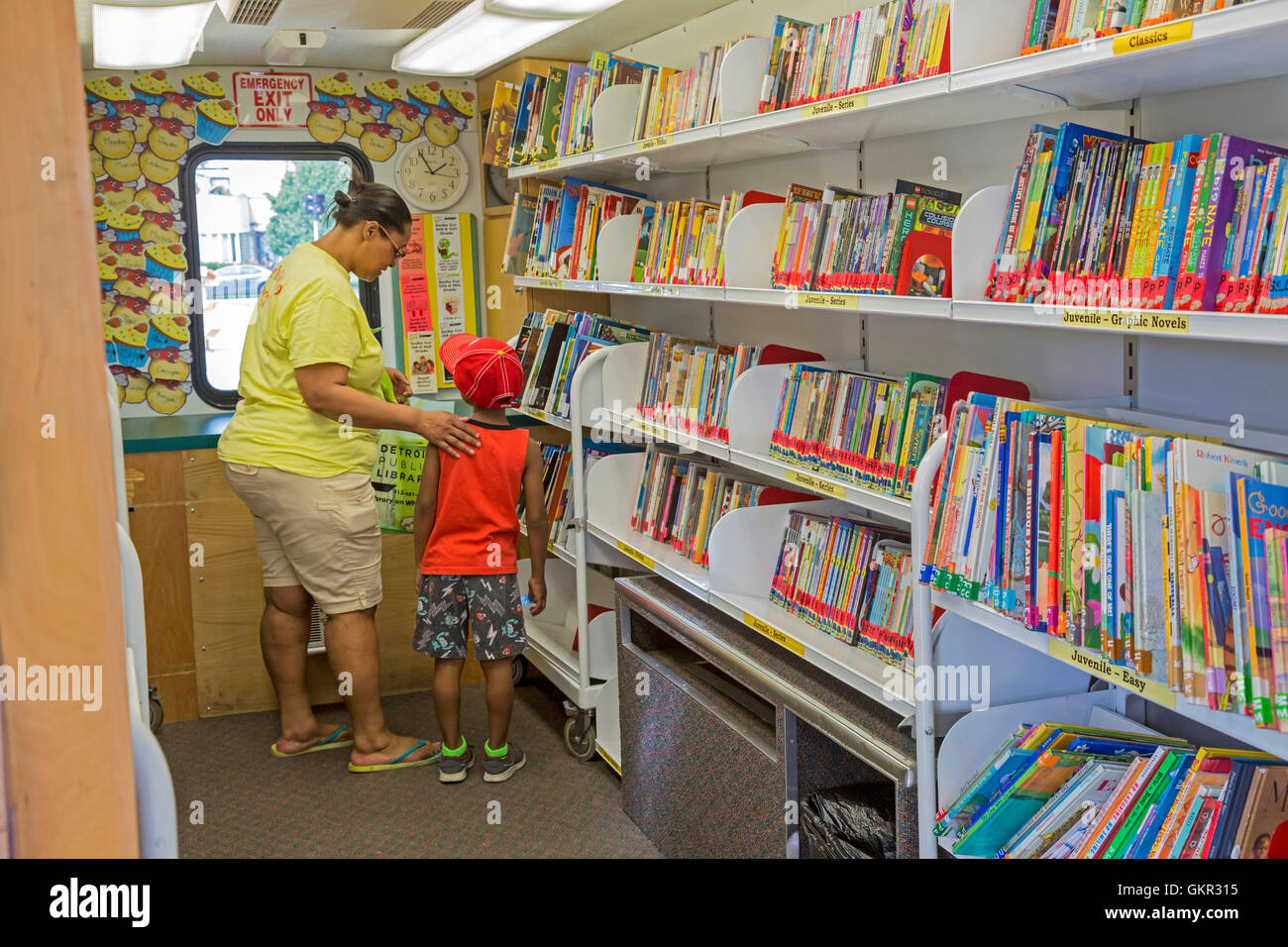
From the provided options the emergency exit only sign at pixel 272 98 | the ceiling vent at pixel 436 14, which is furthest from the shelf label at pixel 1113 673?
the emergency exit only sign at pixel 272 98

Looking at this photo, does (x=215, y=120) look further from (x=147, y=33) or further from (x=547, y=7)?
(x=547, y=7)

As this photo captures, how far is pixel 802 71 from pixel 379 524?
7.27 ft

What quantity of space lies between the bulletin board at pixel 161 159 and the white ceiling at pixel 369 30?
11 centimetres

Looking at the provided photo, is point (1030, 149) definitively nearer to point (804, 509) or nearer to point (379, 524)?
point (804, 509)

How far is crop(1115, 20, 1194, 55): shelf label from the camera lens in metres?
1.52

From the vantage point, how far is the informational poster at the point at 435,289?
5.29 meters

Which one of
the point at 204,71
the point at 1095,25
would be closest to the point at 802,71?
the point at 1095,25

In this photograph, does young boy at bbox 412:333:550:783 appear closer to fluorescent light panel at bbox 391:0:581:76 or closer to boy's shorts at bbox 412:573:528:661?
boy's shorts at bbox 412:573:528:661

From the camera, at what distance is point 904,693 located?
7.27 feet

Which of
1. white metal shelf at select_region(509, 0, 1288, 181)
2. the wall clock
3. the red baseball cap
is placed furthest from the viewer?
the wall clock

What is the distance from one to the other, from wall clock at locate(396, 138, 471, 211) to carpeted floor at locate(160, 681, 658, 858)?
95.6 inches

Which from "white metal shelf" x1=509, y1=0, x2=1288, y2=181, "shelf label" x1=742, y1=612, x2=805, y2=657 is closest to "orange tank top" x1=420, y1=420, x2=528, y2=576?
"shelf label" x1=742, y1=612, x2=805, y2=657

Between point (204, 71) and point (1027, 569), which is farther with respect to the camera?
point (204, 71)

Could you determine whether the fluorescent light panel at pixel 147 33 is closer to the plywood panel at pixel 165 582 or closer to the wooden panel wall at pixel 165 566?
the wooden panel wall at pixel 165 566
